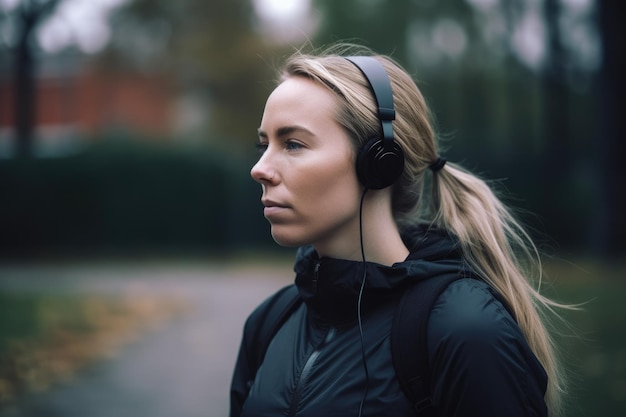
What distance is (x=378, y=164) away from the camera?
215 cm

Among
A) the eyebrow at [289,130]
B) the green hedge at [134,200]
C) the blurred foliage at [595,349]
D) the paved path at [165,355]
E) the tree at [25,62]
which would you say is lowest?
the blurred foliage at [595,349]

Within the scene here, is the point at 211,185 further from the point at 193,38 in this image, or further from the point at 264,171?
the point at 264,171

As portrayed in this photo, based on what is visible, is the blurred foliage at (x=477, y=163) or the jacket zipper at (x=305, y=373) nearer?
the jacket zipper at (x=305, y=373)

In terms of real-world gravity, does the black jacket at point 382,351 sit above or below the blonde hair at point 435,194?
below

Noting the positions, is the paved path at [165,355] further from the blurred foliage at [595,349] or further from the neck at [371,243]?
the neck at [371,243]

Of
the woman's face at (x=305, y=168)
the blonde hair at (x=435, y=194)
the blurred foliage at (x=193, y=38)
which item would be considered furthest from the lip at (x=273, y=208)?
the blurred foliage at (x=193, y=38)

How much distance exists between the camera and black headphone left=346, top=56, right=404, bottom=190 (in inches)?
84.8

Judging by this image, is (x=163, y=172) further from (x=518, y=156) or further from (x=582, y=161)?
(x=582, y=161)

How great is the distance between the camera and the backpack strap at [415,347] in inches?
74.0

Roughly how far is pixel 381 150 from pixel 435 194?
1.24 ft

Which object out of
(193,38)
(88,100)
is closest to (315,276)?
(193,38)

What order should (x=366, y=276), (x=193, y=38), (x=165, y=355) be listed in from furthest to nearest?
1. (x=193, y=38)
2. (x=165, y=355)
3. (x=366, y=276)

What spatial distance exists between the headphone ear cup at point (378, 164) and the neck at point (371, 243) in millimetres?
95

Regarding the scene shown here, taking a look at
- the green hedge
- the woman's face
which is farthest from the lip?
the green hedge
